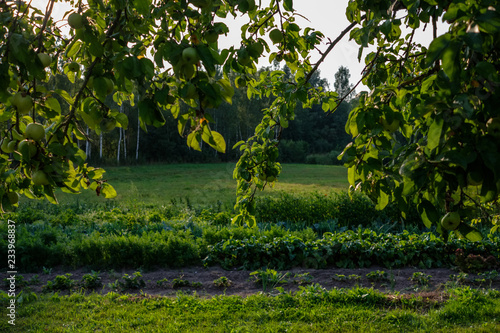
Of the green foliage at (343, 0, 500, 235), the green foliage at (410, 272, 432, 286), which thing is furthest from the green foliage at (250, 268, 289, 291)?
the green foliage at (343, 0, 500, 235)

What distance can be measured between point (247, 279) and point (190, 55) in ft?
12.4

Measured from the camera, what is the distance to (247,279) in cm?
437

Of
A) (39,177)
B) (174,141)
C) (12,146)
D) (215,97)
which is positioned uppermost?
(174,141)

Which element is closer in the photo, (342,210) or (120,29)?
(120,29)

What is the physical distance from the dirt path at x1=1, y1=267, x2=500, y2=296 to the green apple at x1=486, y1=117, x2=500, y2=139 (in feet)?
11.1

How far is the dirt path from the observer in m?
4.10

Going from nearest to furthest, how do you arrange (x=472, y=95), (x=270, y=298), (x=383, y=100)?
(x=472, y=95) → (x=383, y=100) → (x=270, y=298)

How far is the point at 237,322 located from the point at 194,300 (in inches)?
25.8

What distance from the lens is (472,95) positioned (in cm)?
92

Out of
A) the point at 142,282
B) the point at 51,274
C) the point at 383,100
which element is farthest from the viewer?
the point at 51,274

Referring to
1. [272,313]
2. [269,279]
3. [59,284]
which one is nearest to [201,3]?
[272,313]

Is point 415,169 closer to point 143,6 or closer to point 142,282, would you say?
point 143,6

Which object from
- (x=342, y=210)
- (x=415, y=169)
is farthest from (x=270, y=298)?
(x=342, y=210)

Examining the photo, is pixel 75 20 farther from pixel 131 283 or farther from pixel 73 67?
pixel 131 283
